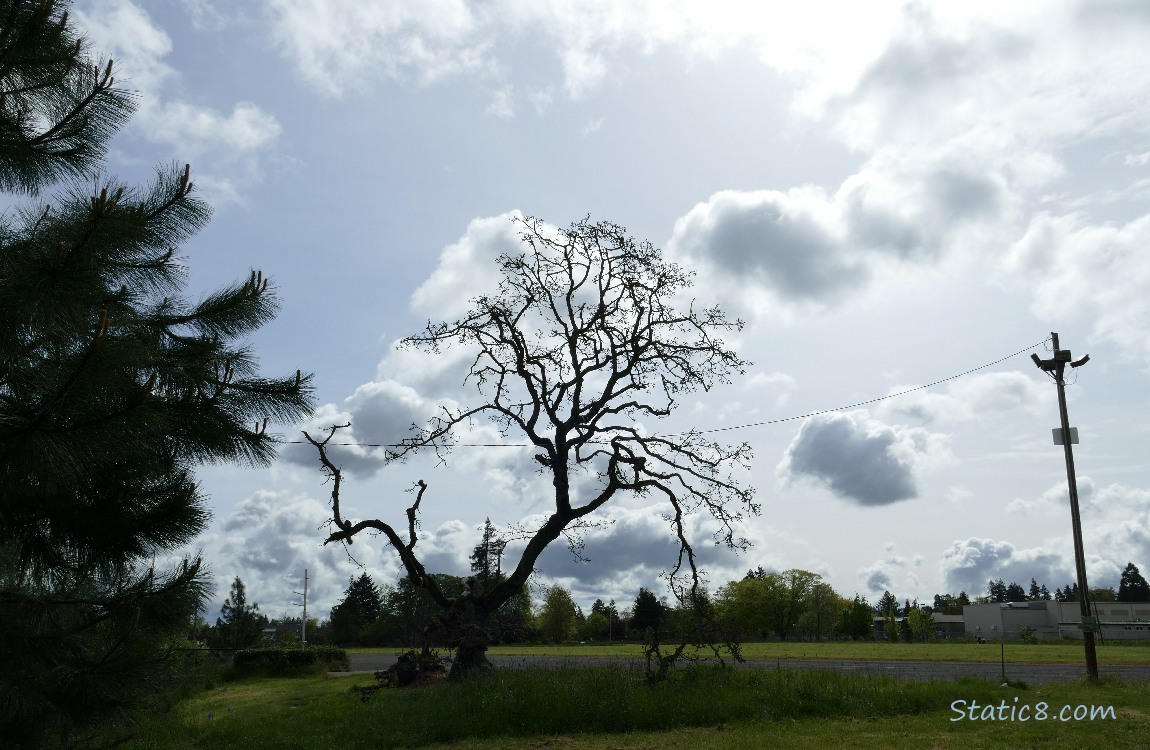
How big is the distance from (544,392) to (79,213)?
535 inches

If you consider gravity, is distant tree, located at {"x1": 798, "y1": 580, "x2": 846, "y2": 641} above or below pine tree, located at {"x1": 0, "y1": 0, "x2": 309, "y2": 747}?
below

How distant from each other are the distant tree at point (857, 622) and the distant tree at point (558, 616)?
23.1 m

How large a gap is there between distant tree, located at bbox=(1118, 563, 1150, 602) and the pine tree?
376 feet

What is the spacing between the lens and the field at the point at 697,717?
1133 cm

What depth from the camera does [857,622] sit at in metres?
69.3

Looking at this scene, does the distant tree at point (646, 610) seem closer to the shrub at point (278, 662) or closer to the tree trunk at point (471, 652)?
the shrub at point (278, 662)

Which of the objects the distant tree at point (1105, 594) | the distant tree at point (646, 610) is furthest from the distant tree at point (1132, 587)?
the distant tree at point (646, 610)

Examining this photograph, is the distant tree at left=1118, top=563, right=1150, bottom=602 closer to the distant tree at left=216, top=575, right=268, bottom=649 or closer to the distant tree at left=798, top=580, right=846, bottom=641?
the distant tree at left=798, top=580, right=846, bottom=641

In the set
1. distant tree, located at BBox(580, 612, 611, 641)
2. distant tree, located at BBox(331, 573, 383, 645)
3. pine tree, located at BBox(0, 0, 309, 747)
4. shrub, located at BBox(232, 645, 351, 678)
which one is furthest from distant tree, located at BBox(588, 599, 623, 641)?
pine tree, located at BBox(0, 0, 309, 747)

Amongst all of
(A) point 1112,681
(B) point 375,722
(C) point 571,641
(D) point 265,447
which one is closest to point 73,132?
(D) point 265,447

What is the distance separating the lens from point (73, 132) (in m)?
5.66

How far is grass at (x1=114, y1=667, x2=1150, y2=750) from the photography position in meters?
11.3

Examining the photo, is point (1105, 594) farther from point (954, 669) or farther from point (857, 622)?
point (954, 669)

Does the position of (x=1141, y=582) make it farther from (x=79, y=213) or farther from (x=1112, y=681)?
(x=79, y=213)
